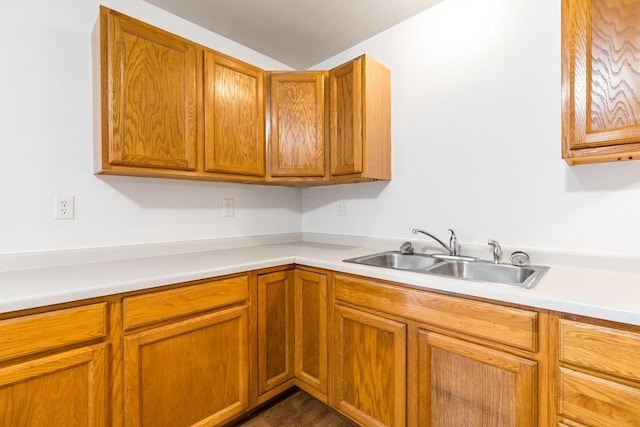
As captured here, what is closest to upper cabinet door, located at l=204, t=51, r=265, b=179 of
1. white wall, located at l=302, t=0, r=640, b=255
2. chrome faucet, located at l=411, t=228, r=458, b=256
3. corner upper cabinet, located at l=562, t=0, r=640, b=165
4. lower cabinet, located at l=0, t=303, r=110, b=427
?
white wall, located at l=302, t=0, r=640, b=255

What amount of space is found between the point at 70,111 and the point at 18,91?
0.63 ft

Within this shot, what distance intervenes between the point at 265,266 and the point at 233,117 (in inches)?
36.2

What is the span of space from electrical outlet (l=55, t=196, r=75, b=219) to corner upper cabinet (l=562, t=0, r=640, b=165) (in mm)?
2238

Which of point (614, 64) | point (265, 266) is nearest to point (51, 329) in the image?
point (265, 266)

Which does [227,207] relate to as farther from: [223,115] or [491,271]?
[491,271]

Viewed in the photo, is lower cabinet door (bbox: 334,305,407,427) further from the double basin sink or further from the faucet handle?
the faucet handle

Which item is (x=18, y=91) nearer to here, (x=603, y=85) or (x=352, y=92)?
(x=352, y=92)

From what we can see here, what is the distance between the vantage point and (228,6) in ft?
5.95

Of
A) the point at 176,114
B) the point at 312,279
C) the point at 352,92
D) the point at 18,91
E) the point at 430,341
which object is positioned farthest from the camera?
the point at 352,92

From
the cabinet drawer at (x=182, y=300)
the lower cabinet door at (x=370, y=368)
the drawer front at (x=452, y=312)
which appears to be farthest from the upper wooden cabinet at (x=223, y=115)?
the lower cabinet door at (x=370, y=368)

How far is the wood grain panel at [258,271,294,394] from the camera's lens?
1.68m

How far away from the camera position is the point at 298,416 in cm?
171

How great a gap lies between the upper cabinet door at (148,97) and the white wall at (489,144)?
1237 millimetres

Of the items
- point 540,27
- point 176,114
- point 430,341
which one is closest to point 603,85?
point 540,27
